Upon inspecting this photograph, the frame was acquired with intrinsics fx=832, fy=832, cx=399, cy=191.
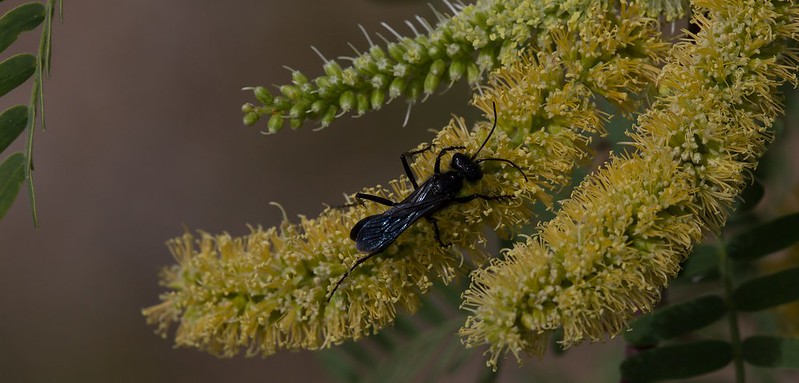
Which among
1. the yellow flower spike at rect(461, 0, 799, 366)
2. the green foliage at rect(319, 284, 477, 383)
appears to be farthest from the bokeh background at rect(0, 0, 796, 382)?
the yellow flower spike at rect(461, 0, 799, 366)

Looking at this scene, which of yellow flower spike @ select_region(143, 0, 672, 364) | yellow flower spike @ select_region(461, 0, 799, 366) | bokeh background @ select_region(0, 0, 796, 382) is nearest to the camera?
yellow flower spike @ select_region(461, 0, 799, 366)

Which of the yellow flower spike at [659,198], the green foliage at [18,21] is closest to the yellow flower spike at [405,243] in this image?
the yellow flower spike at [659,198]

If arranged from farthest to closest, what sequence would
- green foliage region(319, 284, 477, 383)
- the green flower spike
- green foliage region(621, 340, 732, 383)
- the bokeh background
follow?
1. the bokeh background
2. green foliage region(319, 284, 477, 383)
3. green foliage region(621, 340, 732, 383)
4. the green flower spike

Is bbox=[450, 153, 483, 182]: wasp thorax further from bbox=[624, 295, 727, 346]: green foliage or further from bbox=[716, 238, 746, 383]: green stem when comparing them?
bbox=[716, 238, 746, 383]: green stem

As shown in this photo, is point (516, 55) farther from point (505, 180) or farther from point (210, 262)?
point (210, 262)

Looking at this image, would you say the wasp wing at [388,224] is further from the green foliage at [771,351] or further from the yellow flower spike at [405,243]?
the green foliage at [771,351]

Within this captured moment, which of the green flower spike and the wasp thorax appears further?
the wasp thorax

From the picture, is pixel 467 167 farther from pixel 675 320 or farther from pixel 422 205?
pixel 675 320

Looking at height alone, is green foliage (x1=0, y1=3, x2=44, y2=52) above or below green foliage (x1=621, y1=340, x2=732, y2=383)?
above
